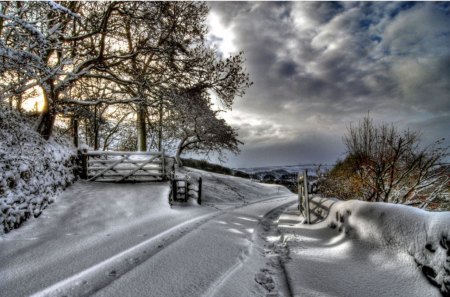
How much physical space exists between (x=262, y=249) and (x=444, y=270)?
3.37 metres

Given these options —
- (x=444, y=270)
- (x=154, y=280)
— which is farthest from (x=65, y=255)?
(x=444, y=270)

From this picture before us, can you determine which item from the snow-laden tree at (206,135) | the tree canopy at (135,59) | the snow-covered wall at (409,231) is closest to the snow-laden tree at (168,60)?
the tree canopy at (135,59)

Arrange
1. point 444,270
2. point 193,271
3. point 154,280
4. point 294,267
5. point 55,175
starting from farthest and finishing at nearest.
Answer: point 55,175 < point 294,267 < point 193,271 < point 154,280 < point 444,270

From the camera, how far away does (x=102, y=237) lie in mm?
5961

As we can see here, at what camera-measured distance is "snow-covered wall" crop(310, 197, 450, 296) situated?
8.98 feet

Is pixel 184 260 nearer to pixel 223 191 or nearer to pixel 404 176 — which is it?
pixel 404 176

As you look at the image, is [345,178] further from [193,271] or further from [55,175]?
[55,175]

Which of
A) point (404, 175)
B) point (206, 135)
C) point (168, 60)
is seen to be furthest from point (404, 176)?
point (206, 135)

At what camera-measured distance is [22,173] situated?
6.96 m

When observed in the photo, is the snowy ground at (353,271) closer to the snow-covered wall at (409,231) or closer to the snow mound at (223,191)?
the snow-covered wall at (409,231)

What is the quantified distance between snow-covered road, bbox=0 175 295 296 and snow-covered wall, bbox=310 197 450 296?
193 centimetres

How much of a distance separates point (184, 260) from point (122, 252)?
1331 mm

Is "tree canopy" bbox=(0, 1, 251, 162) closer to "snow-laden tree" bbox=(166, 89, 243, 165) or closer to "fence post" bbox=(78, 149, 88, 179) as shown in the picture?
"fence post" bbox=(78, 149, 88, 179)

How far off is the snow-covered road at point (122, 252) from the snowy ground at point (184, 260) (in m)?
0.02
